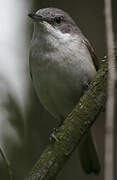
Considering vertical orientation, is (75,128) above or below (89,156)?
above

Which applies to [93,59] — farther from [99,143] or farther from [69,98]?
[99,143]

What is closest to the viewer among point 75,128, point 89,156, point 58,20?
point 75,128

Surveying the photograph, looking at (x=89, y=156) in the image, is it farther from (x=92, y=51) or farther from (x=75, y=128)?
(x=75, y=128)

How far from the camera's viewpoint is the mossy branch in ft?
10.6

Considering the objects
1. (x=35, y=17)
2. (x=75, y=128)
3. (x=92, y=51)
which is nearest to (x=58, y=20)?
(x=35, y=17)

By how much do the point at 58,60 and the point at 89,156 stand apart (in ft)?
4.32

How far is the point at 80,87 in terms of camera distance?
426cm

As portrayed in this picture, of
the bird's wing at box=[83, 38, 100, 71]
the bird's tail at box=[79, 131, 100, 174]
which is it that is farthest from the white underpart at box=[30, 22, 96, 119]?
the bird's tail at box=[79, 131, 100, 174]

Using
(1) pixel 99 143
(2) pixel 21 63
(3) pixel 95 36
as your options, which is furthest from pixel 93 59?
(2) pixel 21 63

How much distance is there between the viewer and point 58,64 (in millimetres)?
4113

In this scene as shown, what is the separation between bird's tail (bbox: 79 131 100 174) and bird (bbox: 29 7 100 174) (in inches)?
25.9

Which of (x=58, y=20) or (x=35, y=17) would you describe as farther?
(x=58, y=20)

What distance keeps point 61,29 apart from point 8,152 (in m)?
1.42

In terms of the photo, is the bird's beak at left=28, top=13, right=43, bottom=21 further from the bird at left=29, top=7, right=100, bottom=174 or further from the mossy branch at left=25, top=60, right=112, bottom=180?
the mossy branch at left=25, top=60, right=112, bottom=180
